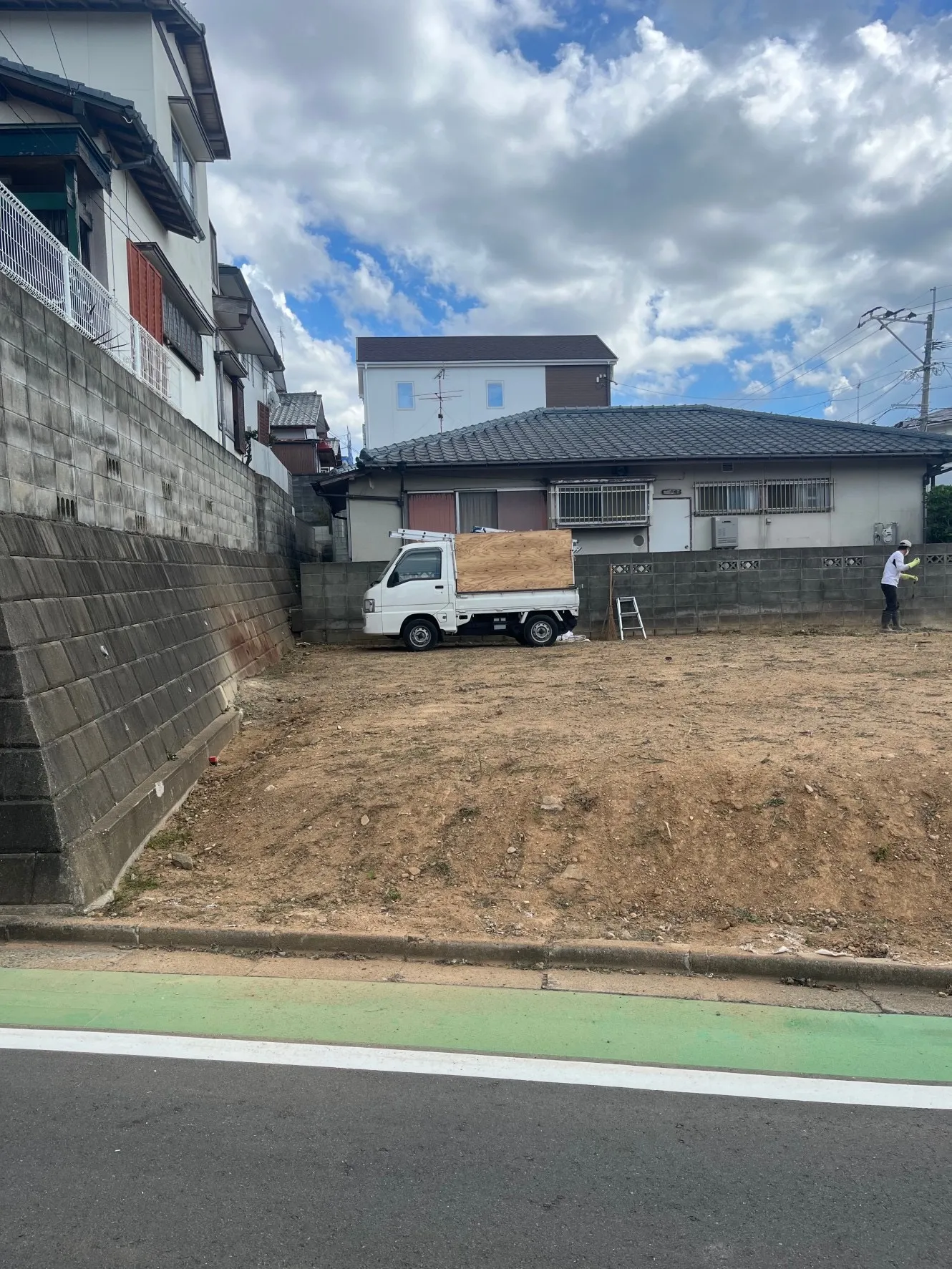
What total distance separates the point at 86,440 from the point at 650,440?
14.0 m

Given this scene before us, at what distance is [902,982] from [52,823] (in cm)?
435

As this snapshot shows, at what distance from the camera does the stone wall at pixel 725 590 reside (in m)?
16.2

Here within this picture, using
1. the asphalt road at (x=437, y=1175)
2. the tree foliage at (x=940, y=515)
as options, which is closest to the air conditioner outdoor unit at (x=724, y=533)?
the tree foliage at (x=940, y=515)

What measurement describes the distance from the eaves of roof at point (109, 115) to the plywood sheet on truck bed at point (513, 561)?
A: 24.3 feet

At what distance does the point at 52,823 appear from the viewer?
4512 mm

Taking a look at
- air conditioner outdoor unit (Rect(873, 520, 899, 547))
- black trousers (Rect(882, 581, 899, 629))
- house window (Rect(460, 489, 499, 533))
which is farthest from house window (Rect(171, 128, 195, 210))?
air conditioner outdoor unit (Rect(873, 520, 899, 547))

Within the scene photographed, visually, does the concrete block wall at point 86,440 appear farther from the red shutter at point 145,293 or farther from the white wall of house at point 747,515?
the white wall of house at point 747,515

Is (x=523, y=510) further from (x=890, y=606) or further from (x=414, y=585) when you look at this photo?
(x=890, y=606)

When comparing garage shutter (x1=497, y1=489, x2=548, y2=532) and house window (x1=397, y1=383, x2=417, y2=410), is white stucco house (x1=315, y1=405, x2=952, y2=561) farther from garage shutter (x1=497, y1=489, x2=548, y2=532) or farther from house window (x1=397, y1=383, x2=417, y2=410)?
house window (x1=397, y1=383, x2=417, y2=410)

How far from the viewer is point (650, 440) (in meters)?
19.0

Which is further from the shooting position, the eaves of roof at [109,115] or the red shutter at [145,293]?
the red shutter at [145,293]

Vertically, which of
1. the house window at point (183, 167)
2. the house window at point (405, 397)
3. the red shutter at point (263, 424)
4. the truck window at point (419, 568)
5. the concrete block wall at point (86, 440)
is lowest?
the truck window at point (419, 568)

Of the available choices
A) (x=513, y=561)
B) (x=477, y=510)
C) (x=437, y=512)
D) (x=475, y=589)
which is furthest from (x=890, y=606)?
(x=437, y=512)

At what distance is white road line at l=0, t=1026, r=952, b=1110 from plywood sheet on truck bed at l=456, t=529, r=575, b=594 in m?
11.5
